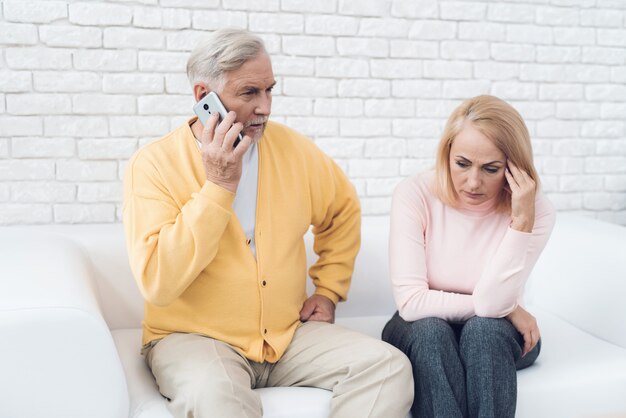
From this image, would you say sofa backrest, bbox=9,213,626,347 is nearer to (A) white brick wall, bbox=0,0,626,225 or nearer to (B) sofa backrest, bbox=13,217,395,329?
(B) sofa backrest, bbox=13,217,395,329

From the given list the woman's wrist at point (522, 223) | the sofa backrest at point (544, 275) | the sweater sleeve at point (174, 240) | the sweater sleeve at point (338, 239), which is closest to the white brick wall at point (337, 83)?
the sofa backrest at point (544, 275)

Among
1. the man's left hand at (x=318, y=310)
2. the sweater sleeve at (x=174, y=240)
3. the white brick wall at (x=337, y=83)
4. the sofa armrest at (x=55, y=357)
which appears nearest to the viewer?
the sofa armrest at (x=55, y=357)

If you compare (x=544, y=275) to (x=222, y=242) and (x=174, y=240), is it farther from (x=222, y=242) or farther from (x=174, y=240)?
(x=174, y=240)

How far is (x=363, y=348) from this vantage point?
73.4 inches

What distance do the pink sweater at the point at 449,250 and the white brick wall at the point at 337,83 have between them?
0.77m

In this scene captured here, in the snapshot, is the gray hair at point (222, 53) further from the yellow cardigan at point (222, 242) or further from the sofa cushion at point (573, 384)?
the sofa cushion at point (573, 384)

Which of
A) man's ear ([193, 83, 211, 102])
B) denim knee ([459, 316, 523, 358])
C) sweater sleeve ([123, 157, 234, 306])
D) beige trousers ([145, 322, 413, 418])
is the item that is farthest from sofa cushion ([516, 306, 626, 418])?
man's ear ([193, 83, 211, 102])

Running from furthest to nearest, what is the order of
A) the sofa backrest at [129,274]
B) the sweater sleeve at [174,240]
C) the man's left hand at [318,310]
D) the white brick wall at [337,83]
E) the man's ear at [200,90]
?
the white brick wall at [337,83], the sofa backrest at [129,274], the man's left hand at [318,310], the man's ear at [200,90], the sweater sleeve at [174,240]

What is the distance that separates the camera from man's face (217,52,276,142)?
1.82 m

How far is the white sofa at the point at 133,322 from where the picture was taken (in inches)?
62.6

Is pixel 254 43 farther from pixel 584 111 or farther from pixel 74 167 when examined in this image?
pixel 584 111

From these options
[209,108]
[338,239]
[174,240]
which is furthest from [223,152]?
[338,239]

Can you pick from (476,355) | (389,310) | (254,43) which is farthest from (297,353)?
(254,43)

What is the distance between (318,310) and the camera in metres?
2.10
